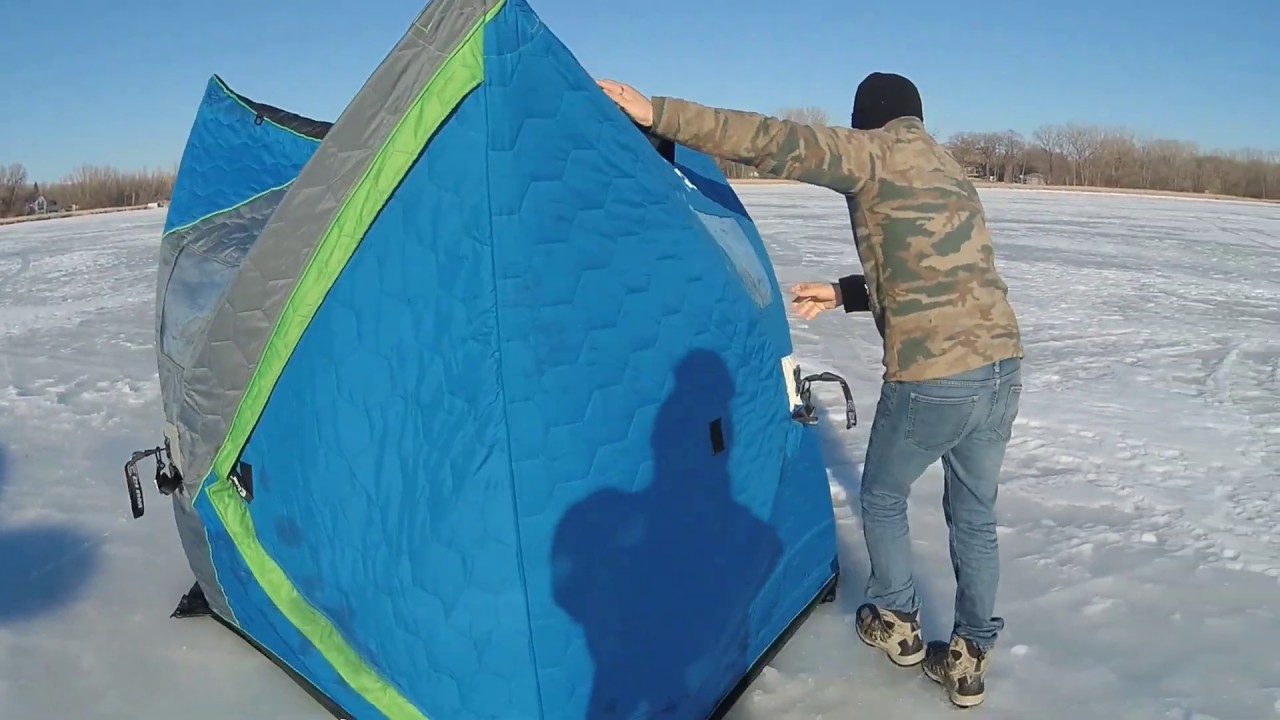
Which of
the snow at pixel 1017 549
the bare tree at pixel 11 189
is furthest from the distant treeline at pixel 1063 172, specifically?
Answer: the snow at pixel 1017 549

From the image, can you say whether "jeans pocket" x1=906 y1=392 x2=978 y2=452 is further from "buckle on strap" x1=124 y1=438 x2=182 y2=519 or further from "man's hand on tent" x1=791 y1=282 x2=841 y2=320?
"buckle on strap" x1=124 y1=438 x2=182 y2=519

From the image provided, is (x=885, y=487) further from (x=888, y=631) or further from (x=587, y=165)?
(x=587, y=165)

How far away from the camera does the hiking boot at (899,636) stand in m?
2.65

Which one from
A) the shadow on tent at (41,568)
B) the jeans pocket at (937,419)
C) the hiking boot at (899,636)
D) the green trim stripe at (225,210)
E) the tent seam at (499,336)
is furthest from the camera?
the shadow on tent at (41,568)

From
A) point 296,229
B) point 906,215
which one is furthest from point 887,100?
point 296,229

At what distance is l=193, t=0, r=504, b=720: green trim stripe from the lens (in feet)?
6.25

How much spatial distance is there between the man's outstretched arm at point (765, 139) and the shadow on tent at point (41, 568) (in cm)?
279

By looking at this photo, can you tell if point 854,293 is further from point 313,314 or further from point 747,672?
point 313,314

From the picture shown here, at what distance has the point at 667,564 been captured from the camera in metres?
2.21

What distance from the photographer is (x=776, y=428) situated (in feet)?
8.66

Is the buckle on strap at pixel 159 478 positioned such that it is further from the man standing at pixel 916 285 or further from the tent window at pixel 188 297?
the man standing at pixel 916 285

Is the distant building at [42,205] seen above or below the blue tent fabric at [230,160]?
below

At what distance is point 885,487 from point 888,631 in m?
0.49

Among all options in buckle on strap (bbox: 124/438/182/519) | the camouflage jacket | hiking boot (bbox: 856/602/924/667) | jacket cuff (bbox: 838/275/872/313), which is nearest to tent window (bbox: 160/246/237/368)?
buckle on strap (bbox: 124/438/182/519)
